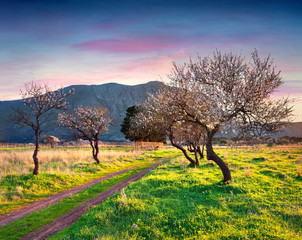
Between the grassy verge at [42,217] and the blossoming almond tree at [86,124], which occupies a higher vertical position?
the blossoming almond tree at [86,124]

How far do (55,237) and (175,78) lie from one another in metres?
13.3

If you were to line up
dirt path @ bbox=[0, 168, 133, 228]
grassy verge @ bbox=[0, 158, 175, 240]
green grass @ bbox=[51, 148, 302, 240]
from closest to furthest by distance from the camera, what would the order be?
green grass @ bbox=[51, 148, 302, 240]
grassy verge @ bbox=[0, 158, 175, 240]
dirt path @ bbox=[0, 168, 133, 228]

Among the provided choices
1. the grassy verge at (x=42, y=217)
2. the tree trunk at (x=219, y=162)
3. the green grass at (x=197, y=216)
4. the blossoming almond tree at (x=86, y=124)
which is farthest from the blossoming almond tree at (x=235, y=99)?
the blossoming almond tree at (x=86, y=124)

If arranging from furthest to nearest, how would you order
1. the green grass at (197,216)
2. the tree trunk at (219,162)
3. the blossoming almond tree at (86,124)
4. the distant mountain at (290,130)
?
1. the blossoming almond tree at (86,124)
2. the tree trunk at (219,162)
3. the distant mountain at (290,130)
4. the green grass at (197,216)

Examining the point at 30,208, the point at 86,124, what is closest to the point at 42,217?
the point at 30,208

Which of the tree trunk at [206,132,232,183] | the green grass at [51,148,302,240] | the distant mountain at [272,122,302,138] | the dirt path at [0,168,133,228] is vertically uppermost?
the distant mountain at [272,122,302,138]

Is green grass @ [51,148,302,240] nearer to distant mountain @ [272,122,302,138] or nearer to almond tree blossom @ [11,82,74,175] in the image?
distant mountain @ [272,122,302,138]

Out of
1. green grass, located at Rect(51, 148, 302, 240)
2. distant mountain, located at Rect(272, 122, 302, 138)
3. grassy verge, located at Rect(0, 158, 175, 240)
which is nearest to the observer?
green grass, located at Rect(51, 148, 302, 240)

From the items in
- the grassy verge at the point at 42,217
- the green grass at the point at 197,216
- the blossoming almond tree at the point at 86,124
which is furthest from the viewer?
the blossoming almond tree at the point at 86,124

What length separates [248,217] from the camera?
8562 millimetres

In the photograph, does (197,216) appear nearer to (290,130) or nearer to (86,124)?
(86,124)

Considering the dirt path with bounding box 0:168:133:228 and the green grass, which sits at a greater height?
the green grass

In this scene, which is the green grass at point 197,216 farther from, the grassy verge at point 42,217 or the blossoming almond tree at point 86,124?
the blossoming almond tree at point 86,124

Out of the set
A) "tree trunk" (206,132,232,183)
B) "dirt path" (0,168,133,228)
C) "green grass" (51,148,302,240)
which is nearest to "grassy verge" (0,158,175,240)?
"dirt path" (0,168,133,228)
